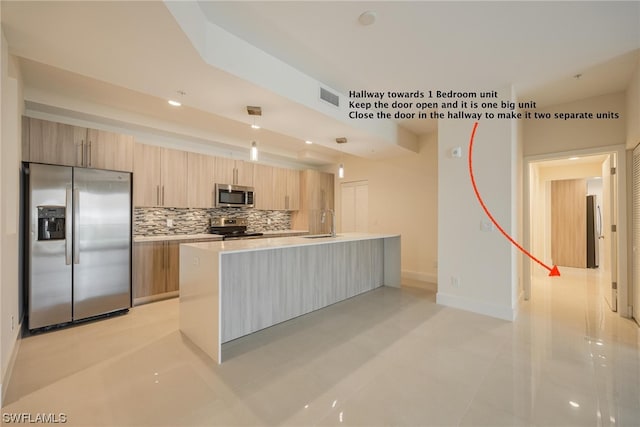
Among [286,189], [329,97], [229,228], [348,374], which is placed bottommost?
[348,374]

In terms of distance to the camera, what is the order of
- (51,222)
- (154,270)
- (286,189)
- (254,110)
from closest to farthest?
(51,222), (254,110), (154,270), (286,189)

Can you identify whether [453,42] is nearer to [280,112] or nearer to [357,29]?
[357,29]

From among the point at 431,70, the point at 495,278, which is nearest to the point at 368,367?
the point at 495,278

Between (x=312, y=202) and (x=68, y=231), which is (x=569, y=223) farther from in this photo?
(x=68, y=231)

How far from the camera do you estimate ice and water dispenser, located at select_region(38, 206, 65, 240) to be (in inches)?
113

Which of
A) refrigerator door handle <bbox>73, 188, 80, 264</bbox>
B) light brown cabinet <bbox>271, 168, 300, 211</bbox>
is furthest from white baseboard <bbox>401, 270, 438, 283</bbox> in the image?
refrigerator door handle <bbox>73, 188, 80, 264</bbox>

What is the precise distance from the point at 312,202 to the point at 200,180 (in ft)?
8.22

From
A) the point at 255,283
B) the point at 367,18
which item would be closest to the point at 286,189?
the point at 255,283

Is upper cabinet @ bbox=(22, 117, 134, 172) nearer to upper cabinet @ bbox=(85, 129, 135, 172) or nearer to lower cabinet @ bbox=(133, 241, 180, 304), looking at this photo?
upper cabinet @ bbox=(85, 129, 135, 172)

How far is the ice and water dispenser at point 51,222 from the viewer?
287 centimetres

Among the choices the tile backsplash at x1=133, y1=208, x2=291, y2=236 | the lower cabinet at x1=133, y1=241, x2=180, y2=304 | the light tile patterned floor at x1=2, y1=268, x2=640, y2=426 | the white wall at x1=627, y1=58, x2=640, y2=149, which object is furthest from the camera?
the tile backsplash at x1=133, y1=208, x2=291, y2=236

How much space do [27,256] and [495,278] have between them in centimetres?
514

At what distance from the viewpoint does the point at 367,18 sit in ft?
6.95

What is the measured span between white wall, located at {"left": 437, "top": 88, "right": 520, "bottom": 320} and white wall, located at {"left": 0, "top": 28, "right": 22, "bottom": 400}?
4.29 metres
